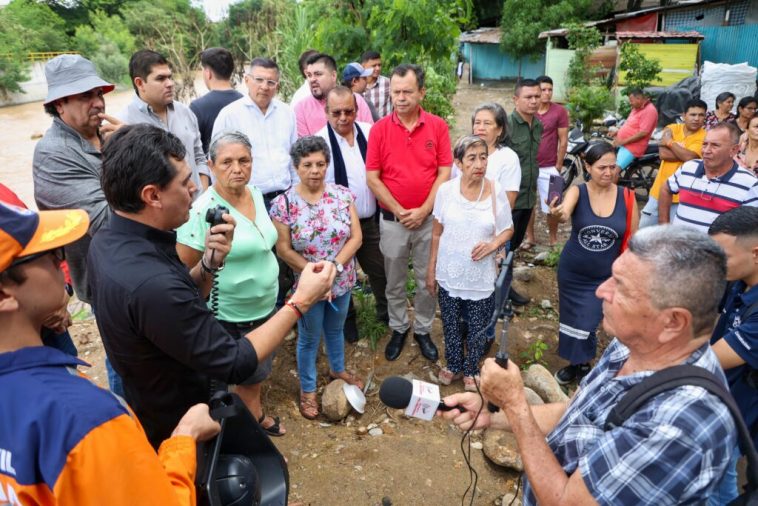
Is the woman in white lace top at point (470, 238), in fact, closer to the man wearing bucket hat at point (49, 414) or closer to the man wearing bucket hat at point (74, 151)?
the man wearing bucket hat at point (74, 151)

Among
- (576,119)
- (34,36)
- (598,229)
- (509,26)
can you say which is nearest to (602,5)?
(509,26)

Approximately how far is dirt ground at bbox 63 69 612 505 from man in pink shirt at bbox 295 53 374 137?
2.05 m

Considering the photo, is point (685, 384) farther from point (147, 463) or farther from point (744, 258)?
point (744, 258)

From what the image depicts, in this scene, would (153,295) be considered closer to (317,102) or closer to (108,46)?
(317,102)

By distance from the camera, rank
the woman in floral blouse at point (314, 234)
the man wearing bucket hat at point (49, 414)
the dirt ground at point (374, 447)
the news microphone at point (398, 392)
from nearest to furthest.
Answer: the man wearing bucket hat at point (49, 414) → the news microphone at point (398, 392) → the dirt ground at point (374, 447) → the woman in floral blouse at point (314, 234)

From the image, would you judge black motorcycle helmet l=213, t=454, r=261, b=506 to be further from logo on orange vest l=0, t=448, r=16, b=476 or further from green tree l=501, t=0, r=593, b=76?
green tree l=501, t=0, r=593, b=76

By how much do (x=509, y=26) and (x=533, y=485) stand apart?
82.9 feet

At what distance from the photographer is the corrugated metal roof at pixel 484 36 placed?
2483cm

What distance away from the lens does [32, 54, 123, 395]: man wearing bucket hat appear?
2684 millimetres

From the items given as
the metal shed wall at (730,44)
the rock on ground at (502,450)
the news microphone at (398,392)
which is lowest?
the rock on ground at (502,450)

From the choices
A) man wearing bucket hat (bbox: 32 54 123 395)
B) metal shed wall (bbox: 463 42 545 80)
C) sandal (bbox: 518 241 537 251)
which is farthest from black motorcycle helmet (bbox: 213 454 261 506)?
metal shed wall (bbox: 463 42 545 80)

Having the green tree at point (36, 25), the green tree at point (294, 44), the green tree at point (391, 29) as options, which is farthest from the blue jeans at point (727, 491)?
the green tree at point (36, 25)

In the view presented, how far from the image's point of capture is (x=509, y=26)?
2327 cm

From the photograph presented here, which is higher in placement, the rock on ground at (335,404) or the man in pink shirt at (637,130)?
the man in pink shirt at (637,130)
